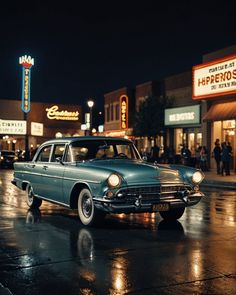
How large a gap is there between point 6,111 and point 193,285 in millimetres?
55800

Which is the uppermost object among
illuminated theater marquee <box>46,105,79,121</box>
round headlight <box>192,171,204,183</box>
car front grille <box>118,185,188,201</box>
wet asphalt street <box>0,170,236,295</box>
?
illuminated theater marquee <box>46,105,79,121</box>

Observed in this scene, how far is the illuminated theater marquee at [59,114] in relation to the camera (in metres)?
62.5

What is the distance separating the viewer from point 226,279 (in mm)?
5555

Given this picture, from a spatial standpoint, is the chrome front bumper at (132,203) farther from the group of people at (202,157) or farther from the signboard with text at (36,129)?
the signboard with text at (36,129)

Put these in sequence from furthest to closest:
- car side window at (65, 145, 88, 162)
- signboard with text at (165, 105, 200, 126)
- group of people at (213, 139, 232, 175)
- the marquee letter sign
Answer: the marquee letter sign
signboard with text at (165, 105, 200, 126)
group of people at (213, 139, 232, 175)
car side window at (65, 145, 88, 162)

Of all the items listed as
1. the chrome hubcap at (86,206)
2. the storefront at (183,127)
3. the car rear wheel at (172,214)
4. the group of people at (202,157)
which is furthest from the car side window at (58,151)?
the storefront at (183,127)

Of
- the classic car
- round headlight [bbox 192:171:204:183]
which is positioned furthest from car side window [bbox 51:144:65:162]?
round headlight [bbox 192:171:204:183]

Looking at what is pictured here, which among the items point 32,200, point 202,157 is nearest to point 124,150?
point 32,200

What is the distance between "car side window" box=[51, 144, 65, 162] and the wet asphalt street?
49.8 inches

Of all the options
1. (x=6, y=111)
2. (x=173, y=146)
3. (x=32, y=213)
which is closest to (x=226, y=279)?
(x=32, y=213)

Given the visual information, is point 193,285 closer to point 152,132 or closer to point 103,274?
point 103,274

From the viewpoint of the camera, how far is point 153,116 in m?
36.0

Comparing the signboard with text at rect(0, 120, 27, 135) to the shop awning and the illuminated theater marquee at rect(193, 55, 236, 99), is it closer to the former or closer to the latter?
the illuminated theater marquee at rect(193, 55, 236, 99)

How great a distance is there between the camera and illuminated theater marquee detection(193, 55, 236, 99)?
25770 millimetres
